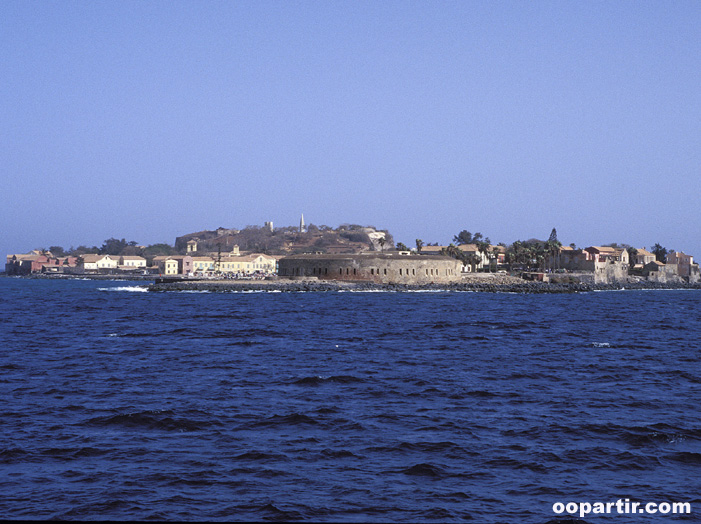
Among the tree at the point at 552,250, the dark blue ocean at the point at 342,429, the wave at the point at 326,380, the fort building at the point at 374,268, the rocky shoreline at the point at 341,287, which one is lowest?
the dark blue ocean at the point at 342,429

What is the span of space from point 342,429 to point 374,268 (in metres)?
67.5

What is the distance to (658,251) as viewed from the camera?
126188mm

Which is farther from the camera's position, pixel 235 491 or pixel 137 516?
pixel 235 491

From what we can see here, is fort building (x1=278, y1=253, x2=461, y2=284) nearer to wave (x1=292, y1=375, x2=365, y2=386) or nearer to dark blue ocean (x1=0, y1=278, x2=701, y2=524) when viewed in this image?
dark blue ocean (x1=0, y1=278, x2=701, y2=524)

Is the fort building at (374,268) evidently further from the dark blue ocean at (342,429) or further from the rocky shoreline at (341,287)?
the dark blue ocean at (342,429)

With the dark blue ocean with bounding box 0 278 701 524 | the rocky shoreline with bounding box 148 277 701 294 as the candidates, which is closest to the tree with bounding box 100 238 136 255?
the rocky shoreline with bounding box 148 277 701 294

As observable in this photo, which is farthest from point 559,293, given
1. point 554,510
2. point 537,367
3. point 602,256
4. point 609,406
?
point 554,510

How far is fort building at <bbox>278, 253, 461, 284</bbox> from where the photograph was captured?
79.8m

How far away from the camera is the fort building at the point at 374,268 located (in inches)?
3144

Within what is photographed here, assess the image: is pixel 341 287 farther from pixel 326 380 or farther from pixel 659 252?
pixel 659 252

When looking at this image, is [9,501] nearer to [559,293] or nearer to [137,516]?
[137,516]

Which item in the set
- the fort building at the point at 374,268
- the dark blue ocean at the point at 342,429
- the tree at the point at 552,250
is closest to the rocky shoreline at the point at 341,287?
the fort building at the point at 374,268

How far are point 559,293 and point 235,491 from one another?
68940 mm

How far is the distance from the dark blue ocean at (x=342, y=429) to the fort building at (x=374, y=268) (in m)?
52.9
